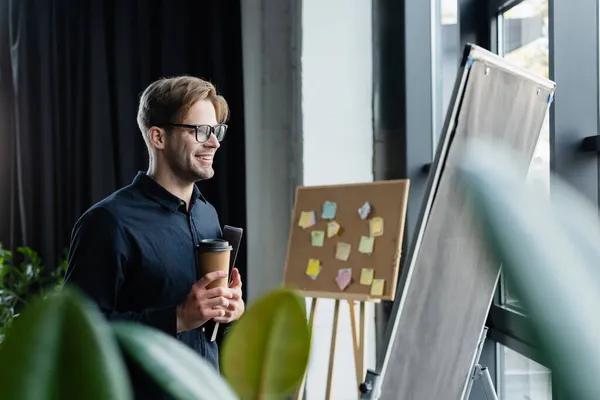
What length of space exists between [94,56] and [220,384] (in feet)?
15.0

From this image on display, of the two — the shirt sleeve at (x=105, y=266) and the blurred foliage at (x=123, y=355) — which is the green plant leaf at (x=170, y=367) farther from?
the shirt sleeve at (x=105, y=266)

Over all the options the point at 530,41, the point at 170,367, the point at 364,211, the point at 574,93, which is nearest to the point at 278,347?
the point at 170,367

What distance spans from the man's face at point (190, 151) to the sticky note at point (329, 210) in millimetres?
974

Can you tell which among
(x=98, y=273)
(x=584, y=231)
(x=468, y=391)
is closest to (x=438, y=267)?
(x=468, y=391)

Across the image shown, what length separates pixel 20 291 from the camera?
4.55 metres

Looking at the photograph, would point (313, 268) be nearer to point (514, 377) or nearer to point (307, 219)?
point (307, 219)

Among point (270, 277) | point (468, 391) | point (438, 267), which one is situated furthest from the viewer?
point (270, 277)

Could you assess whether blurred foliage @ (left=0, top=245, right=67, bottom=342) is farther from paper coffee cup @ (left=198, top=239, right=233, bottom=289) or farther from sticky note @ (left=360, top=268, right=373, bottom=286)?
paper coffee cup @ (left=198, top=239, right=233, bottom=289)

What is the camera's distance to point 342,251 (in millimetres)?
3023

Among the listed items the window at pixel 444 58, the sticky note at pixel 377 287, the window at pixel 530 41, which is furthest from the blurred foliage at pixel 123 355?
the window at pixel 444 58

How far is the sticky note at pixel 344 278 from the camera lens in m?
2.97

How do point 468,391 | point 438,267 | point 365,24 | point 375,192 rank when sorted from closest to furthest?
1. point 438,267
2. point 468,391
3. point 375,192
4. point 365,24

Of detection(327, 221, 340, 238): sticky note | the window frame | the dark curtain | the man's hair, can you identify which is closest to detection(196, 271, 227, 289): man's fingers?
the man's hair

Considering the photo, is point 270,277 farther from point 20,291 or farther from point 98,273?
point 98,273
